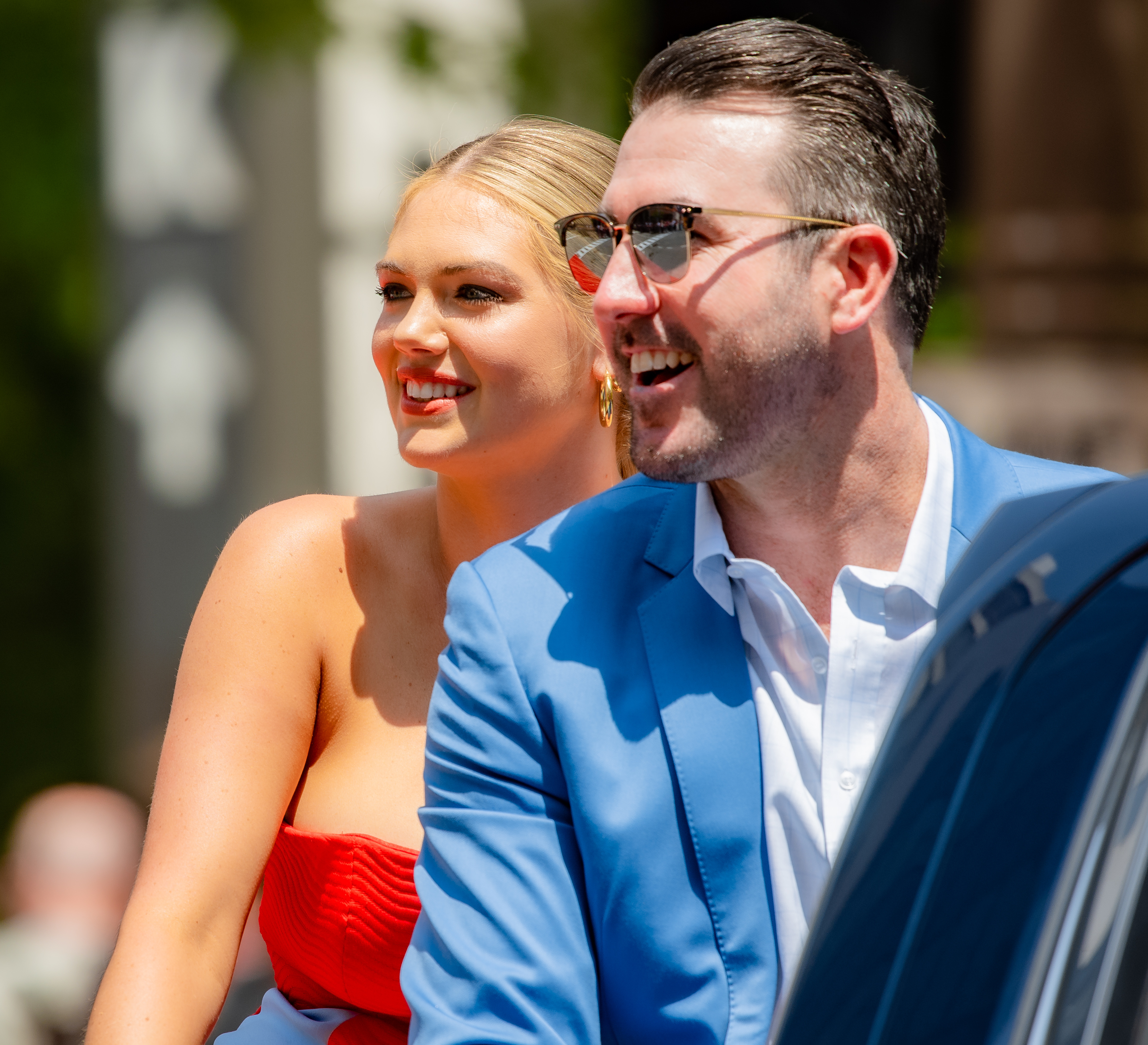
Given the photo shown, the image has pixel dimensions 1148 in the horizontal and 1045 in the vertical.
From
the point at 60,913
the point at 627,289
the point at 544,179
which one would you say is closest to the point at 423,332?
the point at 544,179

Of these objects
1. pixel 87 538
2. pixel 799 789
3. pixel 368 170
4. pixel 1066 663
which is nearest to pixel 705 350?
pixel 799 789

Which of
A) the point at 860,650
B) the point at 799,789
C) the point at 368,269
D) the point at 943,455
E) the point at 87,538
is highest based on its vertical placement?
the point at 943,455

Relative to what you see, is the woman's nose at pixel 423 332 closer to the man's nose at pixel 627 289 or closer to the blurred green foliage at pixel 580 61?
the man's nose at pixel 627 289

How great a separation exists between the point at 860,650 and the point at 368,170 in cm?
623

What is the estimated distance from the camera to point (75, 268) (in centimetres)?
770

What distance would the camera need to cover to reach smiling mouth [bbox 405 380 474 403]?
8.55 feet

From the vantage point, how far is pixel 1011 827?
120 cm

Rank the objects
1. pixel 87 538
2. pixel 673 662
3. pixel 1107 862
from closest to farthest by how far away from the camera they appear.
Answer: pixel 1107 862 → pixel 673 662 → pixel 87 538

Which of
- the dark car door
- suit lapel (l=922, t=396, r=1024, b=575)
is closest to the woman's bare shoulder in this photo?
suit lapel (l=922, t=396, r=1024, b=575)

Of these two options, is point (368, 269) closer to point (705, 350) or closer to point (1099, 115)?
point (1099, 115)

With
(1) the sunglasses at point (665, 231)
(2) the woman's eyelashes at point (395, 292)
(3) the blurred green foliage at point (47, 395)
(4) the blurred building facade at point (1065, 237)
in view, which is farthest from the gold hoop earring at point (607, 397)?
(3) the blurred green foliage at point (47, 395)

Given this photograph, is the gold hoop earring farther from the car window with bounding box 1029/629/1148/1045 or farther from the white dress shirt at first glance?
the car window with bounding box 1029/629/1148/1045

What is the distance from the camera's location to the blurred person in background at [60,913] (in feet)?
16.5

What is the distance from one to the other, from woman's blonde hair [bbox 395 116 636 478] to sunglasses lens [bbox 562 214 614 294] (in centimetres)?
28
